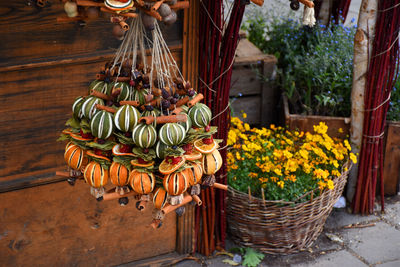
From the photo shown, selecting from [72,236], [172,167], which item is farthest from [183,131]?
[72,236]

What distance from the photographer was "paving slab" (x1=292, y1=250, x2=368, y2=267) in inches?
111

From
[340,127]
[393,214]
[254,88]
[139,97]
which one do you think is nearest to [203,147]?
[139,97]

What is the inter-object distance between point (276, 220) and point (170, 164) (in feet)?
4.07

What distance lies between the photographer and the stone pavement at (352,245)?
281 cm

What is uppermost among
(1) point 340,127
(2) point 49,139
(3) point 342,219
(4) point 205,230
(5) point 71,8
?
(5) point 71,8

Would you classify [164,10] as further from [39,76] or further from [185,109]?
[39,76]

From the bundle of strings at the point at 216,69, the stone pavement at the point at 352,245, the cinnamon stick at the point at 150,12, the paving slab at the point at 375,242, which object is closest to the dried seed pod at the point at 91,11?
the cinnamon stick at the point at 150,12

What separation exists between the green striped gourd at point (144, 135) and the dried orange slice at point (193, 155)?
142 mm

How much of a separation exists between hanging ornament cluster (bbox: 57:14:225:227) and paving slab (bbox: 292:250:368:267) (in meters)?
1.35

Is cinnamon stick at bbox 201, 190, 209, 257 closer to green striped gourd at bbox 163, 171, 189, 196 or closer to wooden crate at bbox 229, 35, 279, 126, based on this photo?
wooden crate at bbox 229, 35, 279, 126

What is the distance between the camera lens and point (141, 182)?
1610 millimetres

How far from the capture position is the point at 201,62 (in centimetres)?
236

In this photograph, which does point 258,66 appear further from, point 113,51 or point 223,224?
point 113,51

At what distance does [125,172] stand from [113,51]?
0.75 meters
